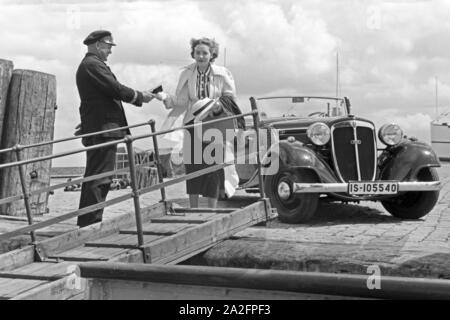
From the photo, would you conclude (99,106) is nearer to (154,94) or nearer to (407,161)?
(154,94)

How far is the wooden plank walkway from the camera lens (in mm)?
4609

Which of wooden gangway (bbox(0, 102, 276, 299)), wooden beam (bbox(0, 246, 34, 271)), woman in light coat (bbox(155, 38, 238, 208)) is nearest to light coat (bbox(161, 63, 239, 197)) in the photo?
woman in light coat (bbox(155, 38, 238, 208))

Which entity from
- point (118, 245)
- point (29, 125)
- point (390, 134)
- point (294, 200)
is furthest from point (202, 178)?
point (390, 134)

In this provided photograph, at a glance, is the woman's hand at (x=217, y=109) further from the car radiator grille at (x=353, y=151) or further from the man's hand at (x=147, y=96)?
the car radiator grille at (x=353, y=151)

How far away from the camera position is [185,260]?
5816 millimetres

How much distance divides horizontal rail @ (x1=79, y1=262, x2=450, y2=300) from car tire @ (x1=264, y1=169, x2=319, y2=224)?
5.19m

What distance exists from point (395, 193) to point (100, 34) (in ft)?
13.0

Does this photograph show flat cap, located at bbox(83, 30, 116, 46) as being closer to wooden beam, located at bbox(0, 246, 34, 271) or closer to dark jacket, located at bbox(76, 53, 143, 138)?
dark jacket, located at bbox(76, 53, 143, 138)

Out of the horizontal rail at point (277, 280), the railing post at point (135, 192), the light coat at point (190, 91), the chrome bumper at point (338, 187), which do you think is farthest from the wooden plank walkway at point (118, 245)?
the chrome bumper at point (338, 187)

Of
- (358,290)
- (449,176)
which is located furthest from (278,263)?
(449,176)

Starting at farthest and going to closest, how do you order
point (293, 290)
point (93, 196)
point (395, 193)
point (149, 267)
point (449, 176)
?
point (449, 176)
point (395, 193)
point (93, 196)
point (149, 267)
point (293, 290)

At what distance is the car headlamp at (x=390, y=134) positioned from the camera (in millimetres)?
8914

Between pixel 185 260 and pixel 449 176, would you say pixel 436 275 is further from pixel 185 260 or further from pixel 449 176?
pixel 449 176

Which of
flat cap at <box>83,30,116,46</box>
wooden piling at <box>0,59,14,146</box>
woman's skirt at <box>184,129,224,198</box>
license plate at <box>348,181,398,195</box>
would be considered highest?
flat cap at <box>83,30,116,46</box>
